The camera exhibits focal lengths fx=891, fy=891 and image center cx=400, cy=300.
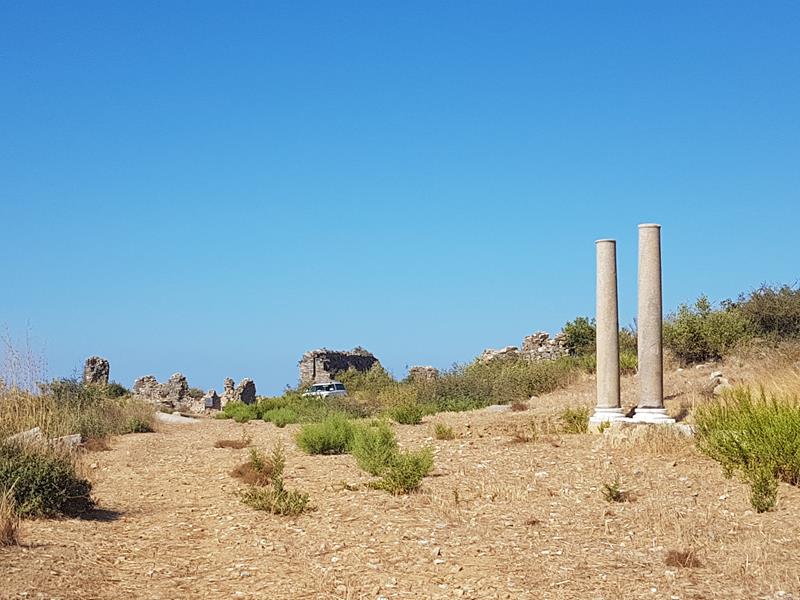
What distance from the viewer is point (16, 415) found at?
11.7 m

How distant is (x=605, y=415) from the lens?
15.6m

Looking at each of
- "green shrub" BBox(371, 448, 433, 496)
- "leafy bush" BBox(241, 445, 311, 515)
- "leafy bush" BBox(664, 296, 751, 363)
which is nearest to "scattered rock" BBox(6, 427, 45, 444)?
"leafy bush" BBox(241, 445, 311, 515)

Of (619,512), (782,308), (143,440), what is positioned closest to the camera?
(619,512)

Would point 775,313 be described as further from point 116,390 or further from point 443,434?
point 116,390

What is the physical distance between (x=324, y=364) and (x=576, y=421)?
28.1 metres

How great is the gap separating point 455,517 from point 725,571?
2896 millimetres

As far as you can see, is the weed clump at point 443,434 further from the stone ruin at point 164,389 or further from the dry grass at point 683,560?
the stone ruin at point 164,389

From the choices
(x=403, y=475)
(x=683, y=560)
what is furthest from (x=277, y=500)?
(x=683, y=560)

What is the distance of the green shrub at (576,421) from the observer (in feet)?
52.4

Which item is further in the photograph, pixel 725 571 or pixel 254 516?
pixel 254 516

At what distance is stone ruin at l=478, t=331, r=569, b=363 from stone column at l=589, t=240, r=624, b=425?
19376 mm

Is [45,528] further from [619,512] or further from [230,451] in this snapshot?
[230,451]

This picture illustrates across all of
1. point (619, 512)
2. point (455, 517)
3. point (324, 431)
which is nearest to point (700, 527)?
point (619, 512)

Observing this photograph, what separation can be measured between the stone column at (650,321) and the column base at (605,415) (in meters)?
0.58
